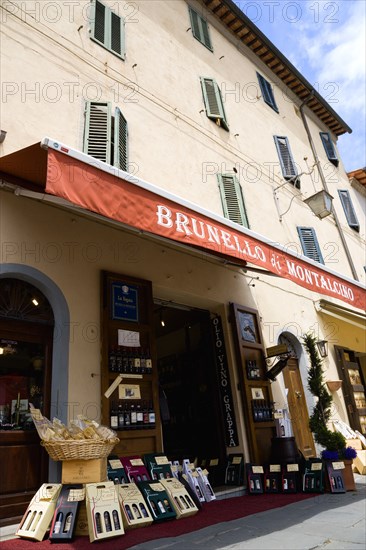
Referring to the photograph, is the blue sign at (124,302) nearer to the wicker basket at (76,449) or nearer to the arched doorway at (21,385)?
the arched doorway at (21,385)

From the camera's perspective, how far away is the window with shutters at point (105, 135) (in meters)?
6.01

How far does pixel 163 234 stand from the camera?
4160 millimetres

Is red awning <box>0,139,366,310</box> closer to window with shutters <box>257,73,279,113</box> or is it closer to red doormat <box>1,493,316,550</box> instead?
red doormat <box>1,493,316,550</box>

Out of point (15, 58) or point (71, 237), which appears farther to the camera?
point (15, 58)

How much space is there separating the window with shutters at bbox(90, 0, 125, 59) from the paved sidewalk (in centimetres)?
750

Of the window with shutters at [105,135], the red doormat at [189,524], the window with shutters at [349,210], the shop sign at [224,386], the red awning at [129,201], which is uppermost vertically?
the window with shutters at [349,210]

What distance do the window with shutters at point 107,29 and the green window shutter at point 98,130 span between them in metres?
1.62

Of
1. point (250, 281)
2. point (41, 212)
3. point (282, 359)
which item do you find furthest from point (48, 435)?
point (250, 281)

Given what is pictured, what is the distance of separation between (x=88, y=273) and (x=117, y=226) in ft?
2.74

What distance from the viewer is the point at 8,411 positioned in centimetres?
416

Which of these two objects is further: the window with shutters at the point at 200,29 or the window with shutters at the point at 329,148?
the window with shutters at the point at 329,148

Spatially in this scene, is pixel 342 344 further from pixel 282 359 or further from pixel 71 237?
pixel 71 237

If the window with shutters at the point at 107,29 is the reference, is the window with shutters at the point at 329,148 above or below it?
above

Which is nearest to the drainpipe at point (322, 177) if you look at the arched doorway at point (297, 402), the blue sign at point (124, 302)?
the arched doorway at point (297, 402)
